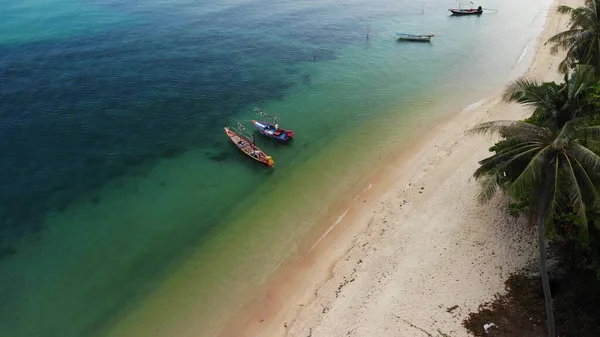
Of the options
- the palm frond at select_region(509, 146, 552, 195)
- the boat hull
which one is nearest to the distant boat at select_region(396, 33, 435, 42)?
the boat hull

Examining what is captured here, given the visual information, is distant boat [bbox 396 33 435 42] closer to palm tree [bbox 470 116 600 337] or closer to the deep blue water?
the deep blue water

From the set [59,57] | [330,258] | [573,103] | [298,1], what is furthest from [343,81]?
[298,1]

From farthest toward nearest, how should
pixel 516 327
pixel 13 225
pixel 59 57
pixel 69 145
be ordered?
pixel 59 57
pixel 69 145
pixel 13 225
pixel 516 327

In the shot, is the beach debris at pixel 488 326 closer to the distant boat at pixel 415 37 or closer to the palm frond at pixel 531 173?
the palm frond at pixel 531 173

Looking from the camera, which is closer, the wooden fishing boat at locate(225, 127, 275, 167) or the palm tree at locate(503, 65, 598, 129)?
the palm tree at locate(503, 65, 598, 129)

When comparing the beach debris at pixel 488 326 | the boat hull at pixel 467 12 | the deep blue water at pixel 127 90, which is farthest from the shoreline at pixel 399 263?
the boat hull at pixel 467 12

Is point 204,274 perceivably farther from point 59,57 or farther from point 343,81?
point 59,57

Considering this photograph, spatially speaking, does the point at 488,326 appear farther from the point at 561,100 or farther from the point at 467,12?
the point at 467,12
